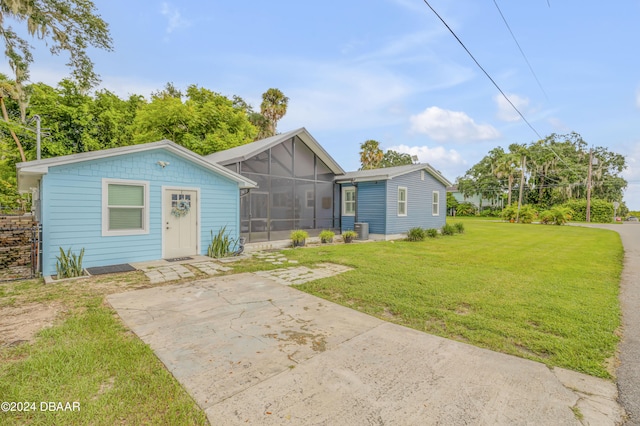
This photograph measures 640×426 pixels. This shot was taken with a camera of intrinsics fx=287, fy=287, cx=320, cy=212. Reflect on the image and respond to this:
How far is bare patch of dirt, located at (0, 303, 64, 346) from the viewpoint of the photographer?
3277mm

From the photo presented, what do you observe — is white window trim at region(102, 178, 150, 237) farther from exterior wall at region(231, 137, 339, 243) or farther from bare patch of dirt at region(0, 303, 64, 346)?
exterior wall at region(231, 137, 339, 243)

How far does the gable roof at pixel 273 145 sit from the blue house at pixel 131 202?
1243mm

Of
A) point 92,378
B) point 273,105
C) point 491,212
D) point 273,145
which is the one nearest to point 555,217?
point 491,212

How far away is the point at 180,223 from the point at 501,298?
26.2 feet

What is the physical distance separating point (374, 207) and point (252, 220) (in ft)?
19.1

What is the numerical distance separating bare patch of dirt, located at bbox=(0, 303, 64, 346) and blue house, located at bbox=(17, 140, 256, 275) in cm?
241

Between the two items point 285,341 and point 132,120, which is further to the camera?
point 132,120

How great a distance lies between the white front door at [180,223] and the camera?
8039mm

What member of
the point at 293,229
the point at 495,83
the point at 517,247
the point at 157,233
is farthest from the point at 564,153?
the point at 157,233

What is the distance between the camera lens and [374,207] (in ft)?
44.2

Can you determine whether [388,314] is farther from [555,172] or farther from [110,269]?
[555,172]

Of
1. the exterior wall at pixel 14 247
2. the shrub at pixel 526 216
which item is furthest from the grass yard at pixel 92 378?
the shrub at pixel 526 216

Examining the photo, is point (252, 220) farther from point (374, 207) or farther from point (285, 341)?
point (285, 341)

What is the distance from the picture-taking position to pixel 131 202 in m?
7.36
